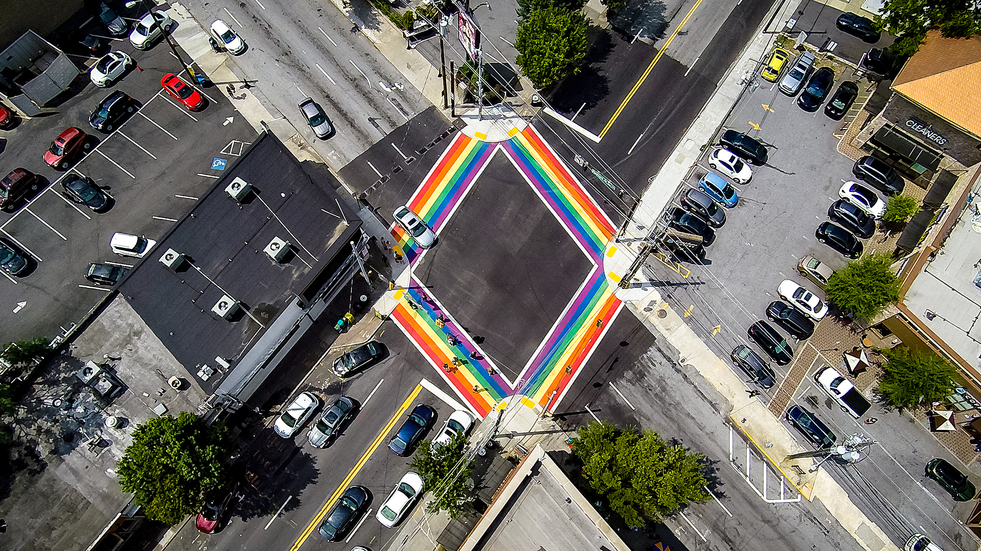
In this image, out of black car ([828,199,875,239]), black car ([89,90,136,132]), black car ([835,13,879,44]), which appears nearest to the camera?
black car ([828,199,875,239])

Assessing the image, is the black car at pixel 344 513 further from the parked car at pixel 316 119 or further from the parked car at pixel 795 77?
the parked car at pixel 795 77

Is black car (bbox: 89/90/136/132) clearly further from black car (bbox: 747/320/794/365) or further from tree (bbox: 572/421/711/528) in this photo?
black car (bbox: 747/320/794/365)

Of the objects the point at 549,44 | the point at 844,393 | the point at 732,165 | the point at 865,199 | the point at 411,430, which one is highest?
the point at 865,199

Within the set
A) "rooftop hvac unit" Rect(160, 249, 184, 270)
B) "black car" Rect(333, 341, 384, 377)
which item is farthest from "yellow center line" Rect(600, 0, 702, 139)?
"rooftop hvac unit" Rect(160, 249, 184, 270)

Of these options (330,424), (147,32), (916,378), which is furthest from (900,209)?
(147,32)

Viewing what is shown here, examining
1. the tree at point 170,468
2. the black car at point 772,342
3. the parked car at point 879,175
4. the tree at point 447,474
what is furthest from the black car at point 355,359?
the parked car at point 879,175

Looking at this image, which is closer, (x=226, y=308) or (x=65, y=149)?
(x=226, y=308)

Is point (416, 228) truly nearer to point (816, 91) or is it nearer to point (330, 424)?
point (330, 424)
